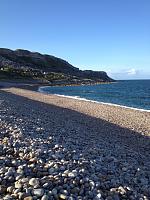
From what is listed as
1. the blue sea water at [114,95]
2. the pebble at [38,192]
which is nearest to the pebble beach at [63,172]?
the pebble at [38,192]

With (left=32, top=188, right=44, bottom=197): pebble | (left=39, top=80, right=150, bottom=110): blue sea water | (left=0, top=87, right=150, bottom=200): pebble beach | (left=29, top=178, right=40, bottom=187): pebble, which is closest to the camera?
(left=32, top=188, right=44, bottom=197): pebble

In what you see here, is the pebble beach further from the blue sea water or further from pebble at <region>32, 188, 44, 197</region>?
the blue sea water

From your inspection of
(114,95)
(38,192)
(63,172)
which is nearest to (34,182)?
(38,192)

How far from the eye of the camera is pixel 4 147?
12648 millimetres

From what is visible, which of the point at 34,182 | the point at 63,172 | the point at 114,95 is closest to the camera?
the point at 34,182

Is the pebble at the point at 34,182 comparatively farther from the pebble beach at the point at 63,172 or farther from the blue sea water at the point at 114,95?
the blue sea water at the point at 114,95

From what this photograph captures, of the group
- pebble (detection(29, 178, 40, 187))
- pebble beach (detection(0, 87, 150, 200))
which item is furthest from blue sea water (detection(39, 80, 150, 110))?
pebble (detection(29, 178, 40, 187))

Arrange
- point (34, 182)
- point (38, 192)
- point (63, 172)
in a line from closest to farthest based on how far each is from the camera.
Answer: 1. point (38, 192)
2. point (34, 182)
3. point (63, 172)

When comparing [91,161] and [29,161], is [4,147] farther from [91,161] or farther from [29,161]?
[91,161]

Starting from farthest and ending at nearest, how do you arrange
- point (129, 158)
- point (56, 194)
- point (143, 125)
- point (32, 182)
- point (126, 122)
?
1. point (126, 122)
2. point (143, 125)
3. point (129, 158)
4. point (32, 182)
5. point (56, 194)

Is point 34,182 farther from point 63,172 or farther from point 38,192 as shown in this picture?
point 63,172

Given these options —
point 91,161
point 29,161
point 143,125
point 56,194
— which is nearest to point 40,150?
point 29,161

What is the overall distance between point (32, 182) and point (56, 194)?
2.98ft

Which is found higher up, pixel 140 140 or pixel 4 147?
pixel 4 147
